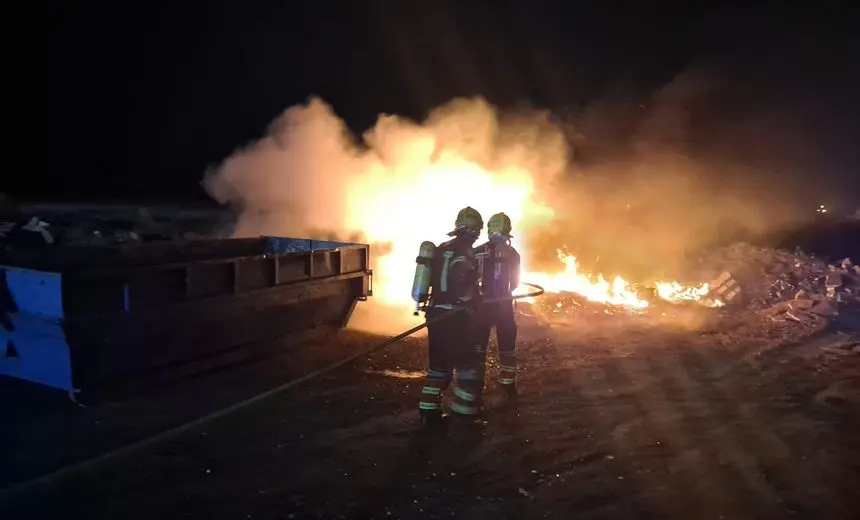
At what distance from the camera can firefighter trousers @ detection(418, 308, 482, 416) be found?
5758 mm

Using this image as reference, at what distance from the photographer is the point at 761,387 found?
274 inches

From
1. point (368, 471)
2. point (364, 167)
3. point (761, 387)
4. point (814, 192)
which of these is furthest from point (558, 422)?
point (814, 192)

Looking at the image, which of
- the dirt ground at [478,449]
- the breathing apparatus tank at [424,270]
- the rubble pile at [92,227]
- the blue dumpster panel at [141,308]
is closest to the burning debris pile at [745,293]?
the dirt ground at [478,449]

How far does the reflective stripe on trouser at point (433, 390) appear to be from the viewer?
5684mm

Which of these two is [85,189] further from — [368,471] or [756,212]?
[368,471]

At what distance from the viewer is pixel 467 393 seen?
5.79 metres

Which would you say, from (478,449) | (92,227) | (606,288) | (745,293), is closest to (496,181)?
(606,288)

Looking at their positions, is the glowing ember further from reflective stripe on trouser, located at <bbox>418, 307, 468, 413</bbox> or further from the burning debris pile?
reflective stripe on trouser, located at <bbox>418, 307, 468, 413</bbox>

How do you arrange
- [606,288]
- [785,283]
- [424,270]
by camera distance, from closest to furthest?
[424,270] < [785,283] < [606,288]

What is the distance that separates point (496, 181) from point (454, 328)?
265 inches

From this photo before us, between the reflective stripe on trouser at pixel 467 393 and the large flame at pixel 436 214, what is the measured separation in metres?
4.99

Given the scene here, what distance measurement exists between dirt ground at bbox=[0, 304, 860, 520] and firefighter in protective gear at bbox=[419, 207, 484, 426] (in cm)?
27

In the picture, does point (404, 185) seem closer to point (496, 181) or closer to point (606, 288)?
point (496, 181)

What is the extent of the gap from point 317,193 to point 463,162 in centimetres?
261
